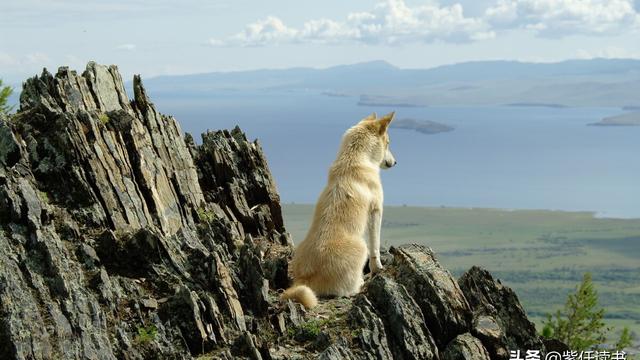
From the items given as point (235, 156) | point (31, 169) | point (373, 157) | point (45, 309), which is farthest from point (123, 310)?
point (235, 156)

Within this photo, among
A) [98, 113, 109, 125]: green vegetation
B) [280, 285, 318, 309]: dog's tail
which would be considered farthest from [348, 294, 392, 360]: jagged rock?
[98, 113, 109, 125]: green vegetation

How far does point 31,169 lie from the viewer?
19812 millimetres

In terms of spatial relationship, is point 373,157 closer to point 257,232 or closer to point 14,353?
point 257,232

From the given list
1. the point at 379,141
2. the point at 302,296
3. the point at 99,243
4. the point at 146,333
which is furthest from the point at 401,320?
the point at 99,243

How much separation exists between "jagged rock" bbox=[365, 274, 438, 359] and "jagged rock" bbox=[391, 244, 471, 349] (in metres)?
0.44

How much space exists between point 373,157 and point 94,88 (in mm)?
8205

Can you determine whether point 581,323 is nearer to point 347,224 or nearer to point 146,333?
point 347,224

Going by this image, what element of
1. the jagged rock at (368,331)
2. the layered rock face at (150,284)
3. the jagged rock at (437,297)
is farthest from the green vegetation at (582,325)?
the jagged rock at (368,331)

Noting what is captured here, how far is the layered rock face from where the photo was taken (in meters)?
16.2

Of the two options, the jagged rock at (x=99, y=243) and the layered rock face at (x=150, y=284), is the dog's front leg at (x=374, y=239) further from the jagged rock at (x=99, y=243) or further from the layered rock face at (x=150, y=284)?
the jagged rock at (x=99, y=243)

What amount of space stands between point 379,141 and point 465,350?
22.3 ft

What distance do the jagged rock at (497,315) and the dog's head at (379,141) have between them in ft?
12.9

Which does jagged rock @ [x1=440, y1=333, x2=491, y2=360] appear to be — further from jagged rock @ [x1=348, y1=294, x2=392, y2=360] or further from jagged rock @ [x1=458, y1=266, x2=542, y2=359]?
jagged rock @ [x1=348, y1=294, x2=392, y2=360]

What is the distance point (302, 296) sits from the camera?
19.2 meters
